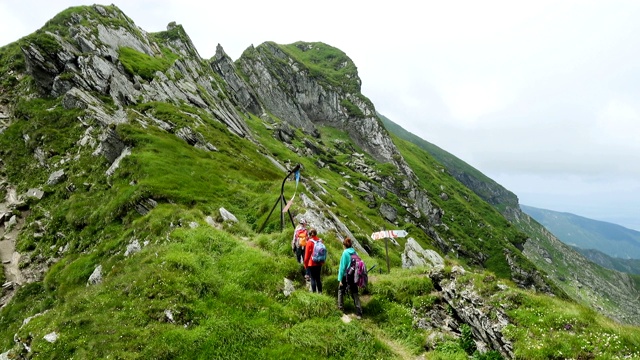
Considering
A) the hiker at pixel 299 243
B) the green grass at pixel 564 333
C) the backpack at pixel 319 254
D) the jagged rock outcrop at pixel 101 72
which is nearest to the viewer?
the green grass at pixel 564 333

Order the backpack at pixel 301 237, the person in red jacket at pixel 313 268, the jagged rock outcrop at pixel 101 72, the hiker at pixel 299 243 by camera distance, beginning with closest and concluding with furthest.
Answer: the person in red jacket at pixel 313 268 → the backpack at pixel 301 237 → the hiker at pixel 299 243 → the jagged rock outcrop at pixel 101 72

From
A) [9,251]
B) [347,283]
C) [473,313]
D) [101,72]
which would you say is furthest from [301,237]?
[101,72]

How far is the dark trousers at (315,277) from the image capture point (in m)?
19.0

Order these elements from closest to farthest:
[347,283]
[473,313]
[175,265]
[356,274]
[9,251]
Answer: [473,313], [356,274], [347,283], [175,265], [9,251]

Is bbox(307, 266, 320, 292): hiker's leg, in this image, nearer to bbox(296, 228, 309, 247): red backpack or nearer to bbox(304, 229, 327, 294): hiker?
bbox(304, 229, 327, 294): hiker

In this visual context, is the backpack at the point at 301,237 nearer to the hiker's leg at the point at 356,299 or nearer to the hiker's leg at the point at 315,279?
the hiker's leg at the point at 315,279

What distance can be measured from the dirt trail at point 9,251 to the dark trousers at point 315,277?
1065 inches

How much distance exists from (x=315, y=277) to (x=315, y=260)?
3.92 ft

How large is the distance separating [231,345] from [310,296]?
189 inches

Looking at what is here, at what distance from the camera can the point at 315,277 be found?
756 inches

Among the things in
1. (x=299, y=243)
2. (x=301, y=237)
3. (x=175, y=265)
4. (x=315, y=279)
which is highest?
(x=301, y=237)

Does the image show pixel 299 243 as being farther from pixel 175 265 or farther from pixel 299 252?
pixel 175 265

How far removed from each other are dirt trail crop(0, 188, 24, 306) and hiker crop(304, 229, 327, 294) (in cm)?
2706

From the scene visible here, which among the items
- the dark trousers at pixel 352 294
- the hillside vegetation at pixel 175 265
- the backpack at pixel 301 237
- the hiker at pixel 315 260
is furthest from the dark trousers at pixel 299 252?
the dark trousers at pixel 352 294
